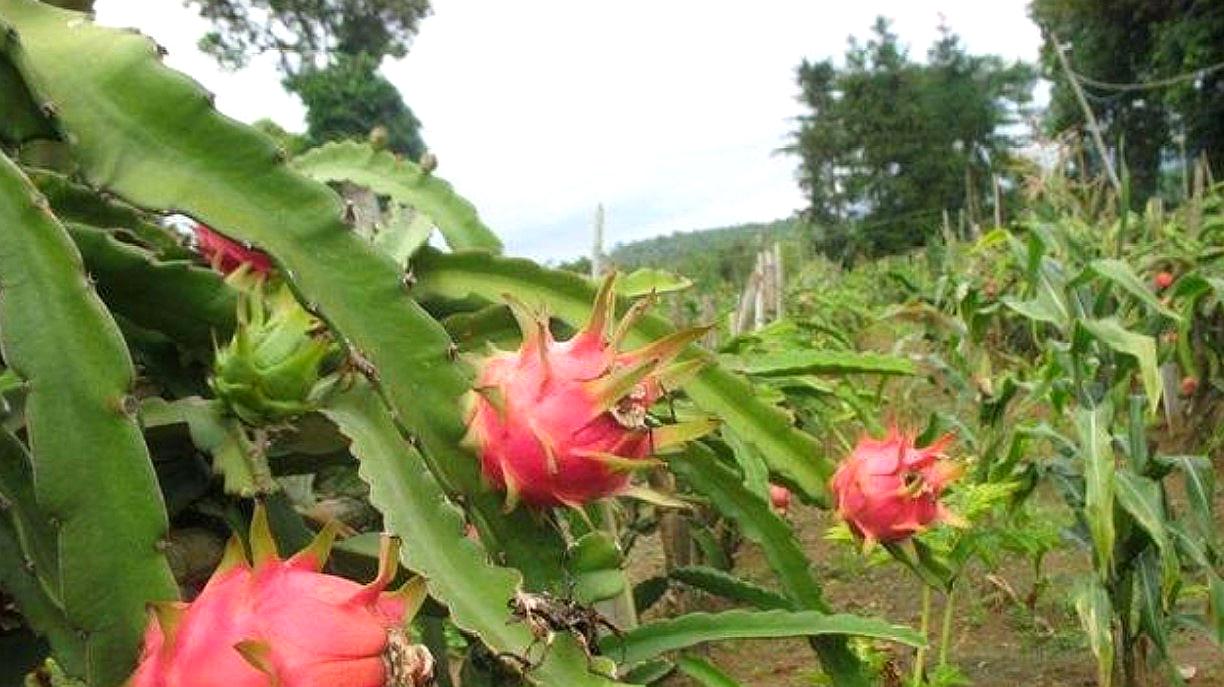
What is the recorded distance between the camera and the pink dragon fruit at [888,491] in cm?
98

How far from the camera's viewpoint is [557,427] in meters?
0.65

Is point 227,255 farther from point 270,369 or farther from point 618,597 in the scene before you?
point 618,597

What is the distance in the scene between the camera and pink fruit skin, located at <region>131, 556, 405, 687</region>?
1.56ft

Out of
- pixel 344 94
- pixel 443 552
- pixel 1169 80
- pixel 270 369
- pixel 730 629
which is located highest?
pixel 344 94

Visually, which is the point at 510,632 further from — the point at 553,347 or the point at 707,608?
the point at 707,608

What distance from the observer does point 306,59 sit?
22844 mm

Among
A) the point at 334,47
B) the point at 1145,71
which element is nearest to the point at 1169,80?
the point at 1145,71

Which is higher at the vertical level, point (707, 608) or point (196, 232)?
point (196, 232)

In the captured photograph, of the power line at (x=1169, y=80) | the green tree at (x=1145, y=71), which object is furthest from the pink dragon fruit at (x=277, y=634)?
the green tree at (x=1145, y=71)

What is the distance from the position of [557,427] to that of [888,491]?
41 centimetres

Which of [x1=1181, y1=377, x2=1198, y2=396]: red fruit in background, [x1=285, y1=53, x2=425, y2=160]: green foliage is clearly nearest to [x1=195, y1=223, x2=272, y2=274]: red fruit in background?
[x1=1181, y1=377, x2=1198, y2=396]: red fruit in background

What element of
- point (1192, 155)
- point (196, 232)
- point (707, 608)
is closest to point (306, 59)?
point (1192, 155)

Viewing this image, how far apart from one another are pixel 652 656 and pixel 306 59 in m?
23.2

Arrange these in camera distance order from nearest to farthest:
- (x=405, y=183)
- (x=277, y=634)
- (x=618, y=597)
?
(x=277, y=634), (x=618, y=597), (x=405, y=183)
